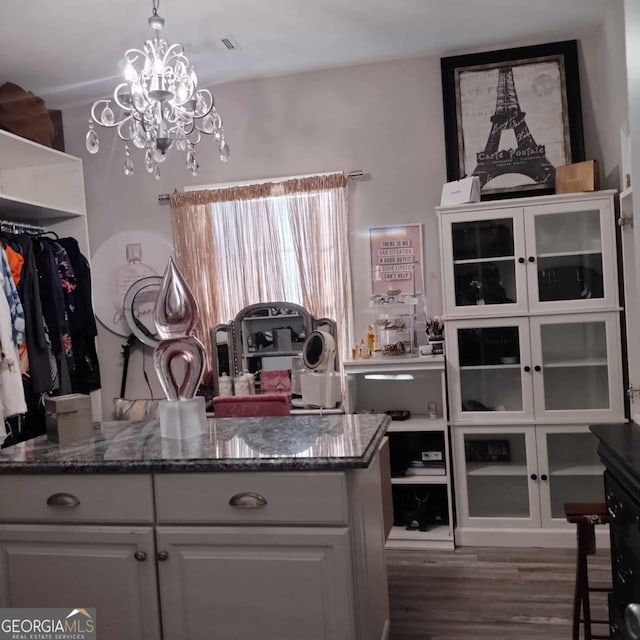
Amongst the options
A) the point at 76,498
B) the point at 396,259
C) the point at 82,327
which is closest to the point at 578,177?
the point at 396,259

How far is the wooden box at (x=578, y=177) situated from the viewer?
3.25 meters

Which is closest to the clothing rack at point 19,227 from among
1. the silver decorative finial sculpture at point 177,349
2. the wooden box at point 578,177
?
the silver decorative finial sculpture at point 177,349

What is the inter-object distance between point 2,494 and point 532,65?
133 inches

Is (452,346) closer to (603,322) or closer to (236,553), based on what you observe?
(603,322)

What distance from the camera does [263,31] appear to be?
10.6 feet

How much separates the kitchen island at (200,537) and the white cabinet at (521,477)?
153 centimetres

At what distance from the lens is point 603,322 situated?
3250 millimetres

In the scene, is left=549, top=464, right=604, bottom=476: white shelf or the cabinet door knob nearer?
the cabinet door knob

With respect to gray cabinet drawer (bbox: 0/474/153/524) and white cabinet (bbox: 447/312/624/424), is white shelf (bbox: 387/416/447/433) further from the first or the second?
gray cabinet drawer (bbox: 0/474/153/524)

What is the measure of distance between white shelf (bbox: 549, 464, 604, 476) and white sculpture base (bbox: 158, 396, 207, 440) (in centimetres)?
211

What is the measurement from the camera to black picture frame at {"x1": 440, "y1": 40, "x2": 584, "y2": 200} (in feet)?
11.5

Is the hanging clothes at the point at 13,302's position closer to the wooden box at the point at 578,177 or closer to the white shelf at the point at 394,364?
the white shelf at the point at 394,364

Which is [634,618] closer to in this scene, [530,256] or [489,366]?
[489,366]

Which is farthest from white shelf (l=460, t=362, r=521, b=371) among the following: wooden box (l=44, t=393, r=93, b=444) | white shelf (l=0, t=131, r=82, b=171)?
white shelf (l=0, t=131, r=82, b=171)
